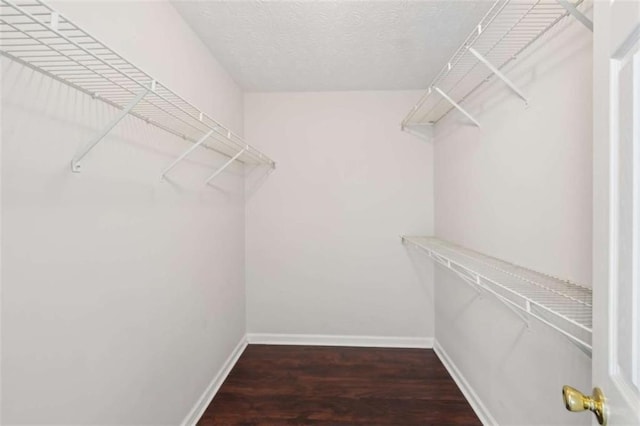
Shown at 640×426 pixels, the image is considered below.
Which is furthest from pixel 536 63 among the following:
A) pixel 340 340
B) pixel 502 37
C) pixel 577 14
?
pixel 340 340

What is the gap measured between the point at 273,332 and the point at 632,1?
283 centimetres

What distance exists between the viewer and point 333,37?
5.80 ft

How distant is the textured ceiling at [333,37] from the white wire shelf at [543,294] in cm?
135

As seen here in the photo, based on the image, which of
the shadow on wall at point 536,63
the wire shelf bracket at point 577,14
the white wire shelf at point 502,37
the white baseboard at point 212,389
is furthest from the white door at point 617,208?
the white baseboard at point 212,389

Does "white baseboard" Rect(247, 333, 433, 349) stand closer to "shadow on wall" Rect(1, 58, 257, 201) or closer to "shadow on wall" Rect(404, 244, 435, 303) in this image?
"shadow on wall" Rect(404, 244, 435, 303)

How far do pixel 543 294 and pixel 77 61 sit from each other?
1.54 meters

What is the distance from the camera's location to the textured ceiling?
1509 millimetres

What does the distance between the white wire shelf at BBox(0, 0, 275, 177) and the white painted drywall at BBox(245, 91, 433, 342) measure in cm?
128

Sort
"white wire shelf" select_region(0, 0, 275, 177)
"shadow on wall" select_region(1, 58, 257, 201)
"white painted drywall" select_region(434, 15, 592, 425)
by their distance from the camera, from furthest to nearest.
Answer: "white painted drywall" select_region(434, 15, 592, 425) → "shadow on wall" select_region(1, 58, 257, 201) → "white wire shelf" select_region(0, 0, 275, 177)

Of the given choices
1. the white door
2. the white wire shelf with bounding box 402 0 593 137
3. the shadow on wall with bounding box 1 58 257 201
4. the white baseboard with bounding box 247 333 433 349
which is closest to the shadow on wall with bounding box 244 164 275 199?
the shadow on wall with bounding box 1 58 257 201

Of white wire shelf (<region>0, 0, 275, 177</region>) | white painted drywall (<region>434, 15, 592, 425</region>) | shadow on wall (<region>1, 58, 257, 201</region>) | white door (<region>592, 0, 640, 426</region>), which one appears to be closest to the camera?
white door (<region>592, 0, 640, 426</region>)

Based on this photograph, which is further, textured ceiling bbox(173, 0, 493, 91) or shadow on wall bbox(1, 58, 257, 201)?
textured ceiling bbox(173, 0, 493, 91)

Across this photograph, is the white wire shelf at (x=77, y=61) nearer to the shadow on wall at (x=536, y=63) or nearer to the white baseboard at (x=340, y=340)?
the shadow on wall at (x=536, y=63)

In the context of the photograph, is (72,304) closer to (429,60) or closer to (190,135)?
(190,135)
